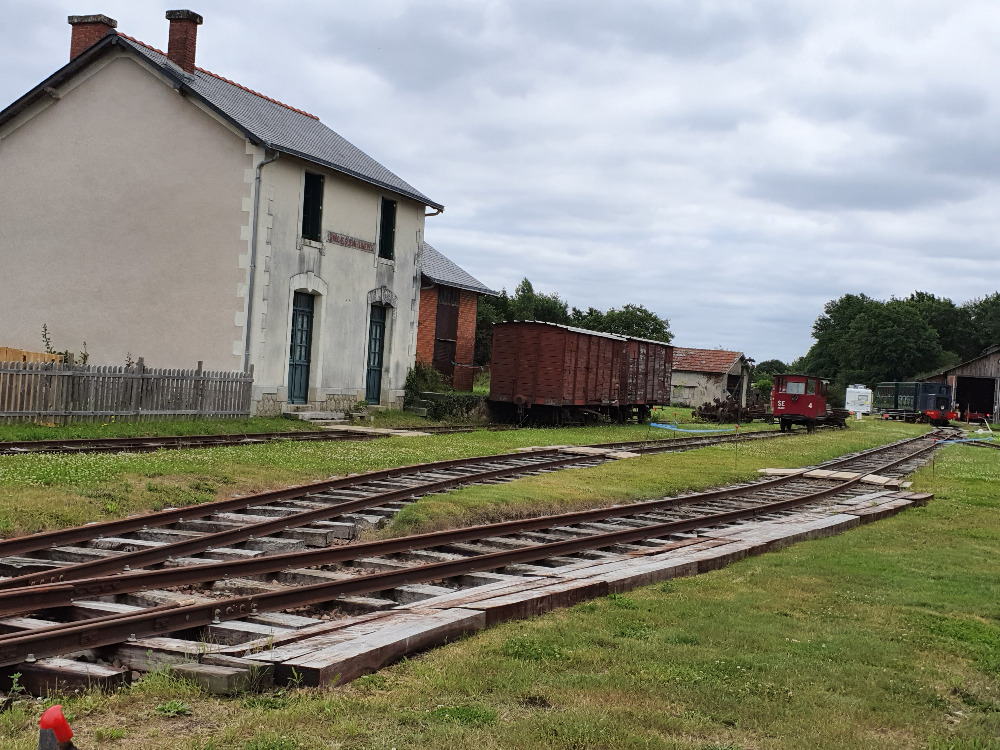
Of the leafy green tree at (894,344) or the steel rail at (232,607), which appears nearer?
the steel rail at (232,607)

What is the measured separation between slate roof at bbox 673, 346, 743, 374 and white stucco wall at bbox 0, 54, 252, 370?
4598 cm

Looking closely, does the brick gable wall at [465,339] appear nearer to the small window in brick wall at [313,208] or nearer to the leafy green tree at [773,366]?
the small window in brick wall at [313,208]

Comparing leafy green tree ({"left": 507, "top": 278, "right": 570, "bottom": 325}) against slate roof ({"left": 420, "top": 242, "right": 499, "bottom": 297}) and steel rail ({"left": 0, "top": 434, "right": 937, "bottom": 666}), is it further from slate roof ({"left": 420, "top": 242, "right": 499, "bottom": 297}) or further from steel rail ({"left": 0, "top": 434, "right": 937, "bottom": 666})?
steel rail ({"left": 0, "top": 434, "right": 937, "bottom": 666})

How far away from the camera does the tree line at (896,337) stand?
338 feet

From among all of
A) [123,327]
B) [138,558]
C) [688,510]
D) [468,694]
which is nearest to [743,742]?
[468,694]

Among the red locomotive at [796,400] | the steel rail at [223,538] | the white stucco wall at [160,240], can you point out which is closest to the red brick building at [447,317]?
the white stucco wall at [160,240]

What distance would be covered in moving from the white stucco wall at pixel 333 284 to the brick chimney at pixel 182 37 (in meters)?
4.14

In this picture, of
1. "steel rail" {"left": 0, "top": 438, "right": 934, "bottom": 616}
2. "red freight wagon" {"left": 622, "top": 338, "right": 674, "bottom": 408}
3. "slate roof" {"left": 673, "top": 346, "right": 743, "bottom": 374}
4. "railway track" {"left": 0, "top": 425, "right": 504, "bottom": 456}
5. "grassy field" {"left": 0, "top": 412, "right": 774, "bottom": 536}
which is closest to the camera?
"steel rail" {"left": 0, "top": 438, "right": 934, "bottom": 616}

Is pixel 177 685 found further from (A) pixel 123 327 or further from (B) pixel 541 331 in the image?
(B) pixel 541 331

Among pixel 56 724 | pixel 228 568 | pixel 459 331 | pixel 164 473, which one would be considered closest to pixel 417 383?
pixel 459 331

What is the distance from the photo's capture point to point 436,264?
129 ft

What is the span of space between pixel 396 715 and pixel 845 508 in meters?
11.4

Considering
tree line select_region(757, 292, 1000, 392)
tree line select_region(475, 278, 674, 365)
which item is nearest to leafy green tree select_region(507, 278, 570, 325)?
tree line select_region(475, 278, 674, 365)

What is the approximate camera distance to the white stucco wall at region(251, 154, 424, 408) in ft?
77.3
